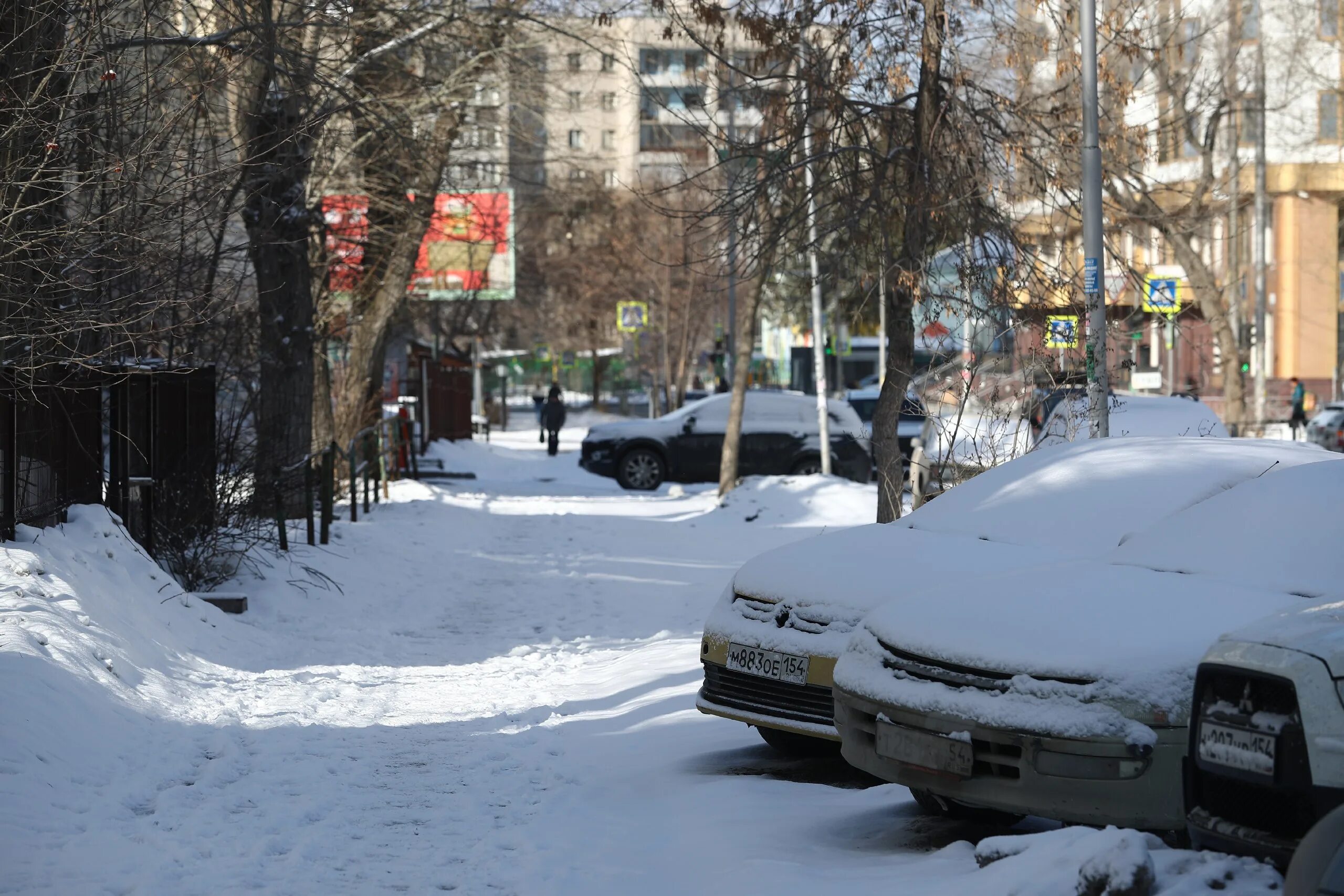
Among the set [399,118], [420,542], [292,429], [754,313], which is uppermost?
[399,118]

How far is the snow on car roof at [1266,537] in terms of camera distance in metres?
5.36

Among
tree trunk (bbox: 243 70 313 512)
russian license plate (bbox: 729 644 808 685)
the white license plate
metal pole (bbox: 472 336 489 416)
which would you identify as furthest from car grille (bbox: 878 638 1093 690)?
metal pole (bbox: 472 336 489 416)

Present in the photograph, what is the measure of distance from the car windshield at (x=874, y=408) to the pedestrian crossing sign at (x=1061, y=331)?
1.24 meters

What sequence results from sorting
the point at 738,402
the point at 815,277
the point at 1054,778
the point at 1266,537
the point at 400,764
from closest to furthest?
the point at 1054,778, the point at 1266,537, the point at 400,764, the point at 815,277, the point at 738,402

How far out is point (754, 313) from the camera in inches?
943

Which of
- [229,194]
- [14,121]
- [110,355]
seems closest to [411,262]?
[229,194]

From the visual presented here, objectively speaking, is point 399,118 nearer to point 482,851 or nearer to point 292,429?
point 292,429

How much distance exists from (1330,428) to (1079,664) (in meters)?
34.1

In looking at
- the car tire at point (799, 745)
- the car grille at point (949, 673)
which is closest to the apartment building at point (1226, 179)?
the car tire at point (799, 745)

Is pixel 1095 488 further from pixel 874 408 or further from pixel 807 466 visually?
pixel 807 466

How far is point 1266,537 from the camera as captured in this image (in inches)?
221

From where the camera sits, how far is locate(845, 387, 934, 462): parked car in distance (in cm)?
1291

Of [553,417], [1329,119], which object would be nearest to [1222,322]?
[553,417]

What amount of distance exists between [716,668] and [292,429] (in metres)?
9.77
